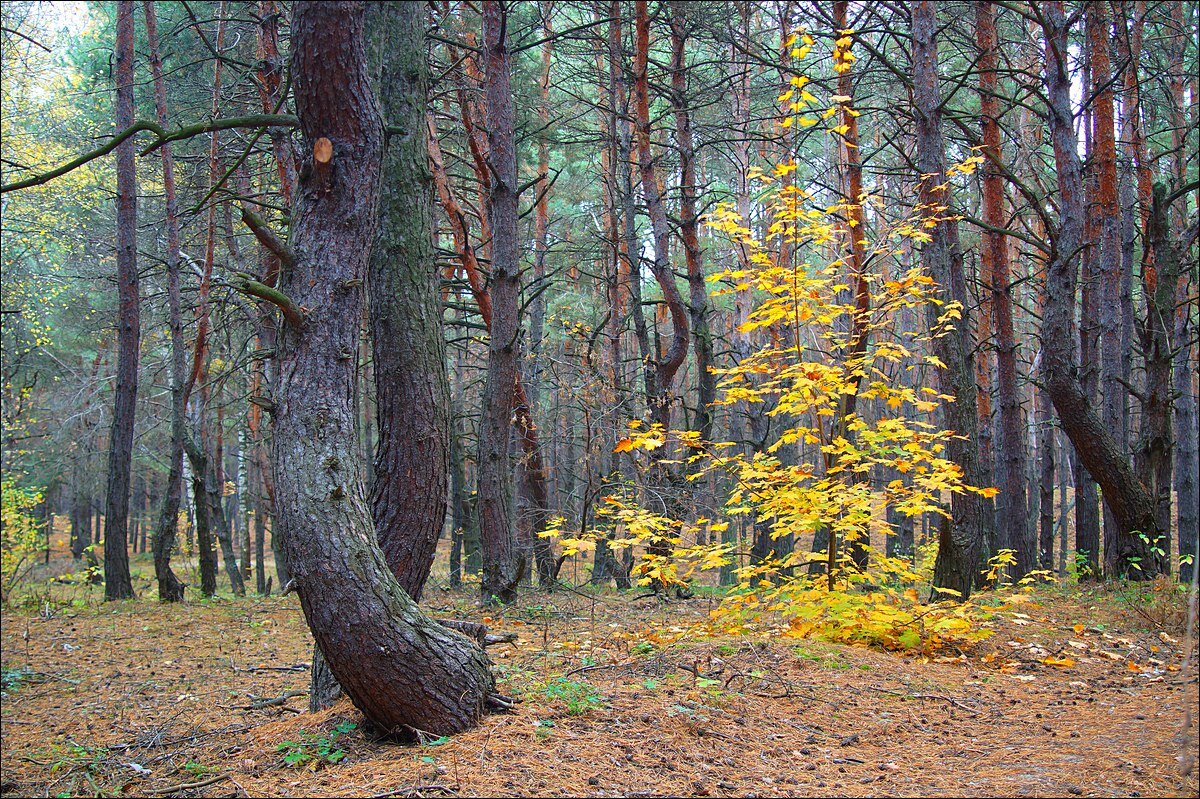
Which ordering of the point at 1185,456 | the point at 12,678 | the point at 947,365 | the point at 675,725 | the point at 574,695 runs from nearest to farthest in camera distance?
the point at 675,725, the point at 574,695, the point at 12,678, the point at 947,365, the point at 1185,456

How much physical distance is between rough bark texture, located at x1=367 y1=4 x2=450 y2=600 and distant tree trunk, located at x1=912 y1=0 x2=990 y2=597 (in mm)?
4519

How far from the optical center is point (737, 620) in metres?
6.03

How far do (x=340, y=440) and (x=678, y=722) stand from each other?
2.23 metres

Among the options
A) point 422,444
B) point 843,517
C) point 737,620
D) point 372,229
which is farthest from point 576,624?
point 372,229

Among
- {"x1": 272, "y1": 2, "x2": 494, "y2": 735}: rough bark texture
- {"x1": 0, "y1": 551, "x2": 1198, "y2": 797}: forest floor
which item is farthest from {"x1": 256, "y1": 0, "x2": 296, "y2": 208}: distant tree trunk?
{"x1": 0, "y1": 551, "x2": 1198, "y2": 797}: forest floor

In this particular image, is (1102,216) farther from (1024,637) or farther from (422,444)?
(422,444)

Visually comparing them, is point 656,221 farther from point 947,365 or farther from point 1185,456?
point 1185,456

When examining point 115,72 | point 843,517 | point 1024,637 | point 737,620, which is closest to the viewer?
point 843,517

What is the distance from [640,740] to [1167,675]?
412 cm

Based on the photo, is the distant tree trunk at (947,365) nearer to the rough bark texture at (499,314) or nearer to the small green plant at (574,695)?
the small green plant at (574,695)

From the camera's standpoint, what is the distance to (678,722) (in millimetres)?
3797

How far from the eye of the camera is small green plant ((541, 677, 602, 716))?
394 centimetres

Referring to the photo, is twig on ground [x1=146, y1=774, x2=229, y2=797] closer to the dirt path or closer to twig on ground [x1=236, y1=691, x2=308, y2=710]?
the dirt path

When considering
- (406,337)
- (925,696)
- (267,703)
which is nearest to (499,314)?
(406,337)
